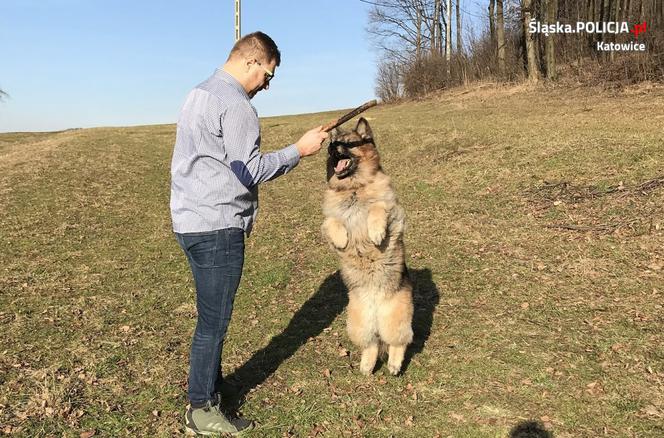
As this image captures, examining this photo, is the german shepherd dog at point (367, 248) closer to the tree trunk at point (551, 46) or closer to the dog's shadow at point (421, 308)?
the dog's shadow at point (421, 308)

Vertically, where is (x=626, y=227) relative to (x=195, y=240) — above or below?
below

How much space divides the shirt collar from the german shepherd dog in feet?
5.20

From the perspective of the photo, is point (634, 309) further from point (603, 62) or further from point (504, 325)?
point (603, 62)

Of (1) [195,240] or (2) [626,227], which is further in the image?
(2) [626,227]

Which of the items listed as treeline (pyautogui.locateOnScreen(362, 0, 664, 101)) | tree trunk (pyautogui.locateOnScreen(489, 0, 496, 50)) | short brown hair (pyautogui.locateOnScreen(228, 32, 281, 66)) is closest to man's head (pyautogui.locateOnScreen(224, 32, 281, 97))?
short brown hair (pyautogui.locateOnScreen(228, 32, 281, 66))

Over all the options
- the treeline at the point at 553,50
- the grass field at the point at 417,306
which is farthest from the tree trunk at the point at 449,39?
the grass field at the point at 417,306

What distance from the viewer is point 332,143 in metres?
4.94

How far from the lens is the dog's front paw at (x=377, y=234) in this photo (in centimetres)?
455

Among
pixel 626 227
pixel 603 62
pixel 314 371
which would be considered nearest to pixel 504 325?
pixel 314 371

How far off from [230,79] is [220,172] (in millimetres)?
618

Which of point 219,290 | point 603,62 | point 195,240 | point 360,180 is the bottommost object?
point 219,290

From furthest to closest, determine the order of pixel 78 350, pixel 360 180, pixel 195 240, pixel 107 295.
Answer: pixel 107 295 < pixel 78 350 < pixel 360 180 < pixel 195 240

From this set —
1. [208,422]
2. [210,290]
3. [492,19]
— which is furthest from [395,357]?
[492,19]

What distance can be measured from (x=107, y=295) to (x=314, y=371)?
3.74m
